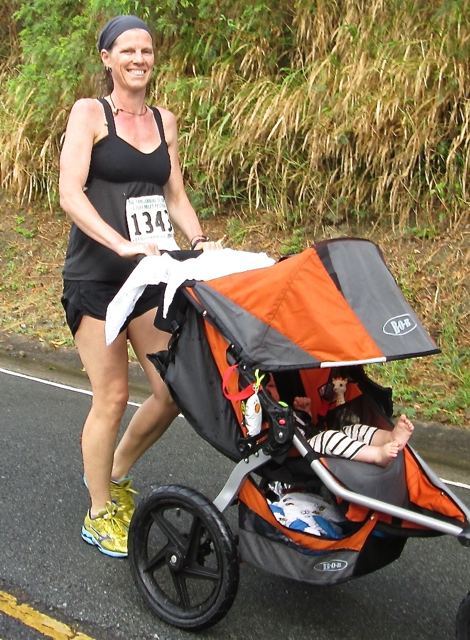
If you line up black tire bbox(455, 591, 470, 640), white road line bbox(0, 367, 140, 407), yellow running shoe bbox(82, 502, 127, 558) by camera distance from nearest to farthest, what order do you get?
1. black tire bbox(455, 591, 470, 640)
2. yellow running shoe bbox(82, 502, 127, 558)
3. white road line bbox(0, 367, 140, 407)

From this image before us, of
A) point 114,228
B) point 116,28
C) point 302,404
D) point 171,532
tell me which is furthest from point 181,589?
point 116,28

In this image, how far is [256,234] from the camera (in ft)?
27.7

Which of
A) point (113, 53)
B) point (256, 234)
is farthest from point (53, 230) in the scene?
point (113, 53)

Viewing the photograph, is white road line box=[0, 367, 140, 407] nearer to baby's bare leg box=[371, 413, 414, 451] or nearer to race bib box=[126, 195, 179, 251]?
race bib box=[126, 195, 179, 251]

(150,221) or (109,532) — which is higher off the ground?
(150,221)

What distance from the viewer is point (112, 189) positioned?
134 inches

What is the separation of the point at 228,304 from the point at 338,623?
4.39 feet

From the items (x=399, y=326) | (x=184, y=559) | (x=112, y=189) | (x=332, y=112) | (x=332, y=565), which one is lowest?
(x=184, y=559)

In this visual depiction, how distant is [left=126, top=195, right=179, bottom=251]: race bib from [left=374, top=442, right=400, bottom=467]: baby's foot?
1.28m

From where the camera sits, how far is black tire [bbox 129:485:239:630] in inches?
113

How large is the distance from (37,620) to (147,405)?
0.98m

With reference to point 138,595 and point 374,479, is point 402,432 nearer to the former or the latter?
point 374,479

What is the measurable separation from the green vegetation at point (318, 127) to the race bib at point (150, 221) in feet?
9.41

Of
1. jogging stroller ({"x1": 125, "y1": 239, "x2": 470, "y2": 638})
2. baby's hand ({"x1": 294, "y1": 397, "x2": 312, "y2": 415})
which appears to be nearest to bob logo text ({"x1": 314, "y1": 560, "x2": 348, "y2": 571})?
jogging stroller ({"x1": 125, "y1": 239, "x2": 470, "y2": 638})
